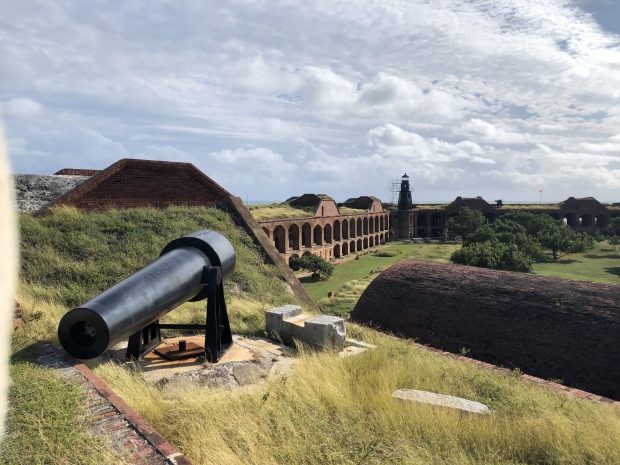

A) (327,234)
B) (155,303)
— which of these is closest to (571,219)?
(327,234)

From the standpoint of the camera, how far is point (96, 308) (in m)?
3.88

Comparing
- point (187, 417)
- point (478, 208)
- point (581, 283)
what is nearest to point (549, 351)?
point (581, 283)

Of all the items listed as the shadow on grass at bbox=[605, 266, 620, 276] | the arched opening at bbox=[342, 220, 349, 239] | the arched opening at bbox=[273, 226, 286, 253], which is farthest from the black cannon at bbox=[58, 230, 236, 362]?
the arched opening at bbox=[342, 220, 349, 239]

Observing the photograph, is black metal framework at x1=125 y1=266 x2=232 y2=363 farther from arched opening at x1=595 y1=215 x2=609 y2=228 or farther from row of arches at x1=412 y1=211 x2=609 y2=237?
arched opening at x1=595 y1=215 x2=609 y2=228

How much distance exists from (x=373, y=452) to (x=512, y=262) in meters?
22.4

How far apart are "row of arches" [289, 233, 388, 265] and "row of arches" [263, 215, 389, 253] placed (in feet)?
1.86

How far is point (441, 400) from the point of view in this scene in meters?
4.39

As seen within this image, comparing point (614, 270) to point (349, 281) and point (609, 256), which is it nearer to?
point (609, 256)

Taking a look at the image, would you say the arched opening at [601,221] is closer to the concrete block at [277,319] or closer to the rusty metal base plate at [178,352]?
the concrete block at [277,319]

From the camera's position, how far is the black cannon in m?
3.89

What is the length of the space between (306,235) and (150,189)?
25153 mm

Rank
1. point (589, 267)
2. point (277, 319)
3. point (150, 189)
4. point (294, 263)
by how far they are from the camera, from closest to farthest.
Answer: point (277, 319)
point (150, 189)
point (294, 263)
point (589, 267)

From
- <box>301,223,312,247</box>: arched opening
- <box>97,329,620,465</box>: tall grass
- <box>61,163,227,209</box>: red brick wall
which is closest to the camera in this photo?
<box>97,329,620,465</box>: tall grass

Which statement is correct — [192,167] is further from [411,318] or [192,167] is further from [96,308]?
[96,308]
